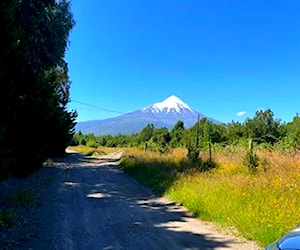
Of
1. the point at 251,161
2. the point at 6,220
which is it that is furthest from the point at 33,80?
the point at 251,161

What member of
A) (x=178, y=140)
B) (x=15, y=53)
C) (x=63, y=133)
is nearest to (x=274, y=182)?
(x=15, y=53)

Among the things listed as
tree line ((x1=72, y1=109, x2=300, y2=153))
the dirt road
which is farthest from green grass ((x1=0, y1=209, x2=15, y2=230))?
tree line ((x1=72, y1=109, x2=300, y2=153))

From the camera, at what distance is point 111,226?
7.95m

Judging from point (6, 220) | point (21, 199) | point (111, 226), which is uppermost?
point (21, 199)

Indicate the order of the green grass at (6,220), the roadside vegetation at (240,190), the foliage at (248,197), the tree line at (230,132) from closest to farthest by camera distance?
1. the foliage at (248,197)
2. the roadside vegetation at (240,190)
3. the green grass at (6,220)
4. the tree line at (230,132)

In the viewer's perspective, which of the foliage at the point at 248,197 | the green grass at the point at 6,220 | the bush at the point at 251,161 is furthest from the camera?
the bush at the point at 251,161

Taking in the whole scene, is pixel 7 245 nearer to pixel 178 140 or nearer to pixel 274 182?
pixel 274 182

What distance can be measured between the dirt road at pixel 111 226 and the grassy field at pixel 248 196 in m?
0.37

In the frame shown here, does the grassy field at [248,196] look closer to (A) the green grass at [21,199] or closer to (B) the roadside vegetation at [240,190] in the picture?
(B) the roadside vegetation at [240,190]

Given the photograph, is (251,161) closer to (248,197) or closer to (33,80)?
(248,197)

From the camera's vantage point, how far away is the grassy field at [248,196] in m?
7.09

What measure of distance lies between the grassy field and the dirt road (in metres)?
0.37

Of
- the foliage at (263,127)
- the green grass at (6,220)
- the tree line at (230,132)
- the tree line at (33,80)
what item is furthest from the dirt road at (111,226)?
the foliage at (263,127)

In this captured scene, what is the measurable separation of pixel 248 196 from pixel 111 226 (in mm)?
3522
